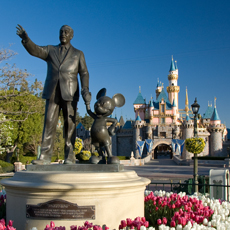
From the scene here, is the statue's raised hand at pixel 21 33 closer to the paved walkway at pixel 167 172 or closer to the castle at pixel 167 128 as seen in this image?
the paved walkway at pixel 167 172

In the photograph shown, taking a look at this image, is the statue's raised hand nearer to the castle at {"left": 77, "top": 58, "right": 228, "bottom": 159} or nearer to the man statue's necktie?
the man statue's necktie

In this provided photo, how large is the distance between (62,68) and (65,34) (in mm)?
697

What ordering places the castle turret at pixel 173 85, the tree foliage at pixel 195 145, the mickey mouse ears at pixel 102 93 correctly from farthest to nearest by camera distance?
1. the castle turret at pixel 173 85
2. the tree foliage at pixel 195 145
3. the mickey mouse ears at pixel 102 93

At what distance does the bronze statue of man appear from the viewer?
16.7 ft

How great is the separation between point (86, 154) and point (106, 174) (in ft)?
70.1

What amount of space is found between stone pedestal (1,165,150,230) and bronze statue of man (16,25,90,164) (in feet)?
3.51

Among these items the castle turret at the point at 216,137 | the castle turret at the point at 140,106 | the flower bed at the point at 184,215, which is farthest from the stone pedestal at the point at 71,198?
the castle turret at the point at 140,106

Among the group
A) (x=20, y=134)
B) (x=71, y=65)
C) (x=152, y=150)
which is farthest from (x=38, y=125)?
(x=71, y=65)

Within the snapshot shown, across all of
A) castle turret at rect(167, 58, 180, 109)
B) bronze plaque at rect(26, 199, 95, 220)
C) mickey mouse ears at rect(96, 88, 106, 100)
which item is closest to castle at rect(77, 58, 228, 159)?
castle turret at rect(167, 58, 180, 109)

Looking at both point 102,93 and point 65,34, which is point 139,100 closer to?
point 102,93

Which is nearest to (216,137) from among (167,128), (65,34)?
(167,128)

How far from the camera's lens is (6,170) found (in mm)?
22219

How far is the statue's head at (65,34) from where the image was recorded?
530cm

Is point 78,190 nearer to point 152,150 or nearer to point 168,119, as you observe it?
point 152,150
